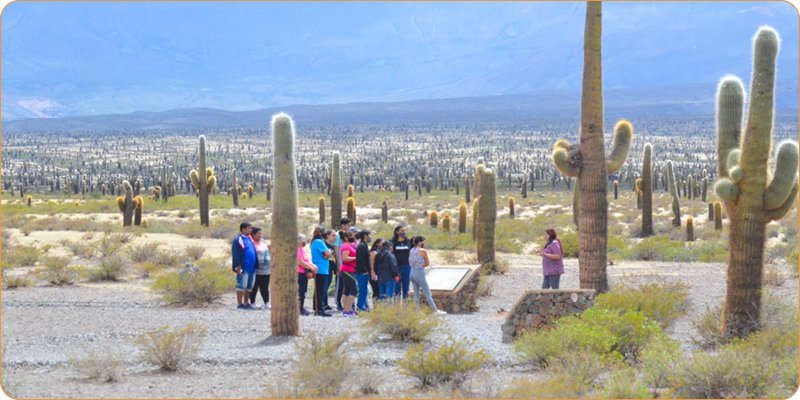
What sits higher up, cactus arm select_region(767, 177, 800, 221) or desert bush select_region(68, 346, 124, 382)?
cactus arm select_region(767, 177, 800, 221)

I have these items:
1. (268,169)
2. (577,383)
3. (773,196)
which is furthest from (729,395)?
(268,169)

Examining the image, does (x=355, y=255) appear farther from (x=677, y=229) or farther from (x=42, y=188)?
(x=42, y=188)

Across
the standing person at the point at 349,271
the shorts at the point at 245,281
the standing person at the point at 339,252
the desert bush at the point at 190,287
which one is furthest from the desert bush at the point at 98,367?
the desert bush at the point at 190,287

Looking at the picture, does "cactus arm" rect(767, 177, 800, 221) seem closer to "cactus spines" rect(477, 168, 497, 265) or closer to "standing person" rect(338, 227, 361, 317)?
Result: "standing person" rect(338, 227, 361, 317)

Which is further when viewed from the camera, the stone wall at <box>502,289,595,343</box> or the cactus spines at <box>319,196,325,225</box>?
the cactus spines at <box>319,196,325,225</box>

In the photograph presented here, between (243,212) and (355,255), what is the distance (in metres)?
30.5

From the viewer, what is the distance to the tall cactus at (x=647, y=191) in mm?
25484

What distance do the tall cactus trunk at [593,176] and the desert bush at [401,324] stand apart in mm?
3460

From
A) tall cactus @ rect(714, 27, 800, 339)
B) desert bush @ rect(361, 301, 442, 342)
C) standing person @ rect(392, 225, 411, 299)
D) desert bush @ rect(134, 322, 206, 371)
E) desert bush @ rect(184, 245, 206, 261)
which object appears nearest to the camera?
desert bush @ rect(134, 322, 206, 371)

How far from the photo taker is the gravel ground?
25.7 ft

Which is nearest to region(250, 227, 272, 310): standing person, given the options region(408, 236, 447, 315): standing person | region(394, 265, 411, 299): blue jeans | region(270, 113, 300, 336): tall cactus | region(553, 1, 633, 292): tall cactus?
region(270, 113, 300, 336): tall cactus

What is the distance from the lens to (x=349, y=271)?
12516mm

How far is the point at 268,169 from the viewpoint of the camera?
84.2 meters

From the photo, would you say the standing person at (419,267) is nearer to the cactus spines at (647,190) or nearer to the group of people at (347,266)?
the group of people at (347,266)
